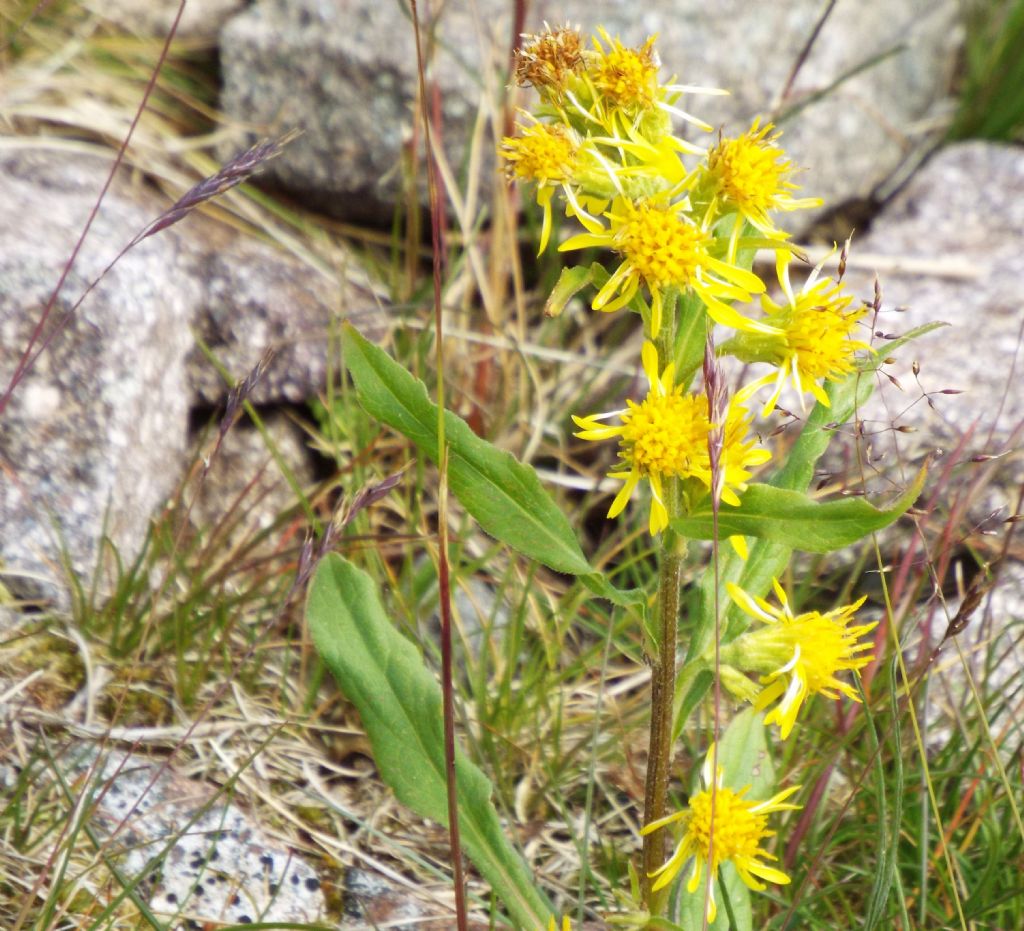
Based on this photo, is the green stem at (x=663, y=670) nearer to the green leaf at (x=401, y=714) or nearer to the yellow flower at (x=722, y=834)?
the yellow flower at (x=722, y=834)

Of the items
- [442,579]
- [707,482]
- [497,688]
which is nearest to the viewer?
[442,579]

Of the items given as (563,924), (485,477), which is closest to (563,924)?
(563,924)

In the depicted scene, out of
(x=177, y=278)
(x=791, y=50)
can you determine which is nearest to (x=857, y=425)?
(x=177, y=278)

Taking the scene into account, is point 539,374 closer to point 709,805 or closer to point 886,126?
point 886,126

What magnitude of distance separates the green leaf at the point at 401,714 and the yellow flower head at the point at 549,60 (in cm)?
69

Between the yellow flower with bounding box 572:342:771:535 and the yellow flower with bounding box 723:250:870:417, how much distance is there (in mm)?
81

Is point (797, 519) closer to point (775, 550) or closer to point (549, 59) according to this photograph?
point (775, 550)

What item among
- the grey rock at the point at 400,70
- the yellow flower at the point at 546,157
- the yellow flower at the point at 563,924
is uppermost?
the grey rock at the point at 400,70

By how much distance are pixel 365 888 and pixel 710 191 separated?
117 centimetres

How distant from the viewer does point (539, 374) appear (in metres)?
2.87

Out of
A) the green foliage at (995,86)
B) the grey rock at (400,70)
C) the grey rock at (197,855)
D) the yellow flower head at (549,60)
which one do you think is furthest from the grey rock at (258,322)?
the green foliage at (995,86)

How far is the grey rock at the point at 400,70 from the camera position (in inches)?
118

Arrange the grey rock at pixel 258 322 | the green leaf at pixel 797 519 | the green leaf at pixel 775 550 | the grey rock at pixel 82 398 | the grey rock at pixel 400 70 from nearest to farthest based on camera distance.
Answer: the green leaf at pixel 797 519 < the green leaf at pixel 775 550 < the grey rock at pixel 82 398 < the grey rock at pixel 258 322 < the grey rock at pixel 400 70

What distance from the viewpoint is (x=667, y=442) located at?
1.32 meters
